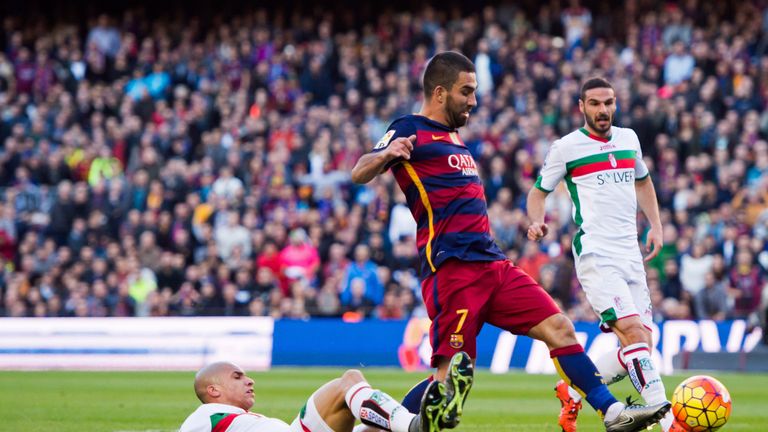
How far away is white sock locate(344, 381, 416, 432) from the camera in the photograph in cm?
663

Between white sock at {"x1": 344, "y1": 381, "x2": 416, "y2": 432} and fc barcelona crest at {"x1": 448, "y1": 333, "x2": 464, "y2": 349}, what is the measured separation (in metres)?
0.71

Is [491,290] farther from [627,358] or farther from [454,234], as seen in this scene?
[627,358]

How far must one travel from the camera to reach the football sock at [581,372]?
25.4 ft

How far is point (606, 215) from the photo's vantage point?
30.2 feet

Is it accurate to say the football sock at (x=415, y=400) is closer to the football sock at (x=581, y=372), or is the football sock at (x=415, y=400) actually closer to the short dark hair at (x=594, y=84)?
the football sock at (x=581, y=372)

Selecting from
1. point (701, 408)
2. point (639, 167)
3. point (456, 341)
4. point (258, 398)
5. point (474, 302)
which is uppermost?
point (639, 167)

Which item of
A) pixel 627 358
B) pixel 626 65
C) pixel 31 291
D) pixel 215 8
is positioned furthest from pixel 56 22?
pixel 627 358

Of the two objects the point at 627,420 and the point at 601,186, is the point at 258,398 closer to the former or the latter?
the point at 601,186

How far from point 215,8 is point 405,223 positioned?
10996 millimetres

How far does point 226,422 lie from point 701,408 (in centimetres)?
351

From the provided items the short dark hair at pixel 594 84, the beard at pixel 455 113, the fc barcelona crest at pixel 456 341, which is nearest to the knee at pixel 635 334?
the short dark hair at pixel 594 84

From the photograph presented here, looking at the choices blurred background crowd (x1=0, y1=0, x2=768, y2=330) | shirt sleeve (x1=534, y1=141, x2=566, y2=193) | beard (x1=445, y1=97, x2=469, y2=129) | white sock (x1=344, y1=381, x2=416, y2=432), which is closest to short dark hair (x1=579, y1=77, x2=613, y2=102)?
shirt sleeve (x1=534, y1=141, x2=566, y2=193)

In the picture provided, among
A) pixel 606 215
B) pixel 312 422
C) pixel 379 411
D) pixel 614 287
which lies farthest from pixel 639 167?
pixel 312 422

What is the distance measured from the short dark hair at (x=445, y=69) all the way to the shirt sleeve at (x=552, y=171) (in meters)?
2.06
